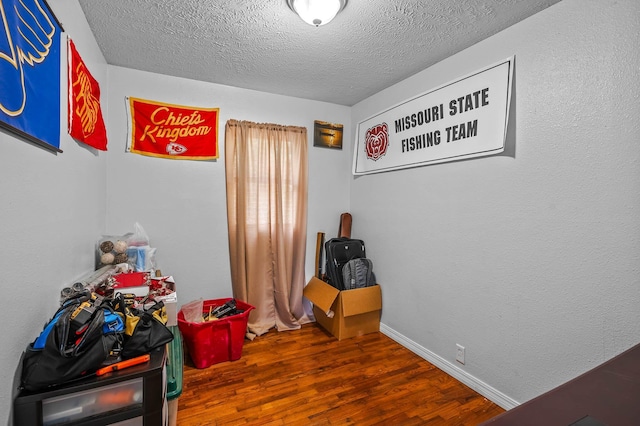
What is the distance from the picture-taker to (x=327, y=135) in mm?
3236

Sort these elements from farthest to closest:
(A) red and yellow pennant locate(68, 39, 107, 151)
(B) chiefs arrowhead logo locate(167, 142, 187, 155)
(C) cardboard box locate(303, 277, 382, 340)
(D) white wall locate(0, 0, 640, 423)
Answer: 1. (C) cardboard box locate(303, 277, 382, 340)
2. (B) chiefs arrowhead logo locate(167, 142, 187, 155)
3. (A) red and yellow pennant locate(68, 39, 107, 151)
4. (D) white wall locate(0, 0, 640, 423)

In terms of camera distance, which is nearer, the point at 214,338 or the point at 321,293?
the point at 214,338

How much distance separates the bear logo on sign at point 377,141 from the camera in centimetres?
281

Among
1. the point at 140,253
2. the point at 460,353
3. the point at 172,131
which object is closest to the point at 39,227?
the point at 140,253

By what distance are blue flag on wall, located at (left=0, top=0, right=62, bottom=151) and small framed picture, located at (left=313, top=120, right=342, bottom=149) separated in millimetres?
2175

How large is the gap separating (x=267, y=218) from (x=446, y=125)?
178 cm

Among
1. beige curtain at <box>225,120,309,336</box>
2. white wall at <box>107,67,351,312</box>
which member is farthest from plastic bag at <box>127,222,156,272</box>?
beige curtain at <box>225,120,309,336</box>

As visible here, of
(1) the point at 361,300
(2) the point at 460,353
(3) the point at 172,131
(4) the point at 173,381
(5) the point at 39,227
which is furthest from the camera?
(1) the point at 361,300

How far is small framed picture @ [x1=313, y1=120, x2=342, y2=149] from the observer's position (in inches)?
125

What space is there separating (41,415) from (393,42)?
2581 millimetres

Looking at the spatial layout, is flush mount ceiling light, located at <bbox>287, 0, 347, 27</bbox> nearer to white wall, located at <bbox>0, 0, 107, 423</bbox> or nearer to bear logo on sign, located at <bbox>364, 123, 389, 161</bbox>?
white wall, located at <bbox>0, 0, 107, 423</bbox>

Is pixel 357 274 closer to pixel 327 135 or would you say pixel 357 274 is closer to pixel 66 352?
pixel 327 135

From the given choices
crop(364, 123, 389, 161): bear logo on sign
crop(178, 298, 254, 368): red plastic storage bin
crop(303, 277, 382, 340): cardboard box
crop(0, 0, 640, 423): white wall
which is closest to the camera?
crop(0, 0, 640, 423): white wall

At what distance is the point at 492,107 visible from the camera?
6.14ft
